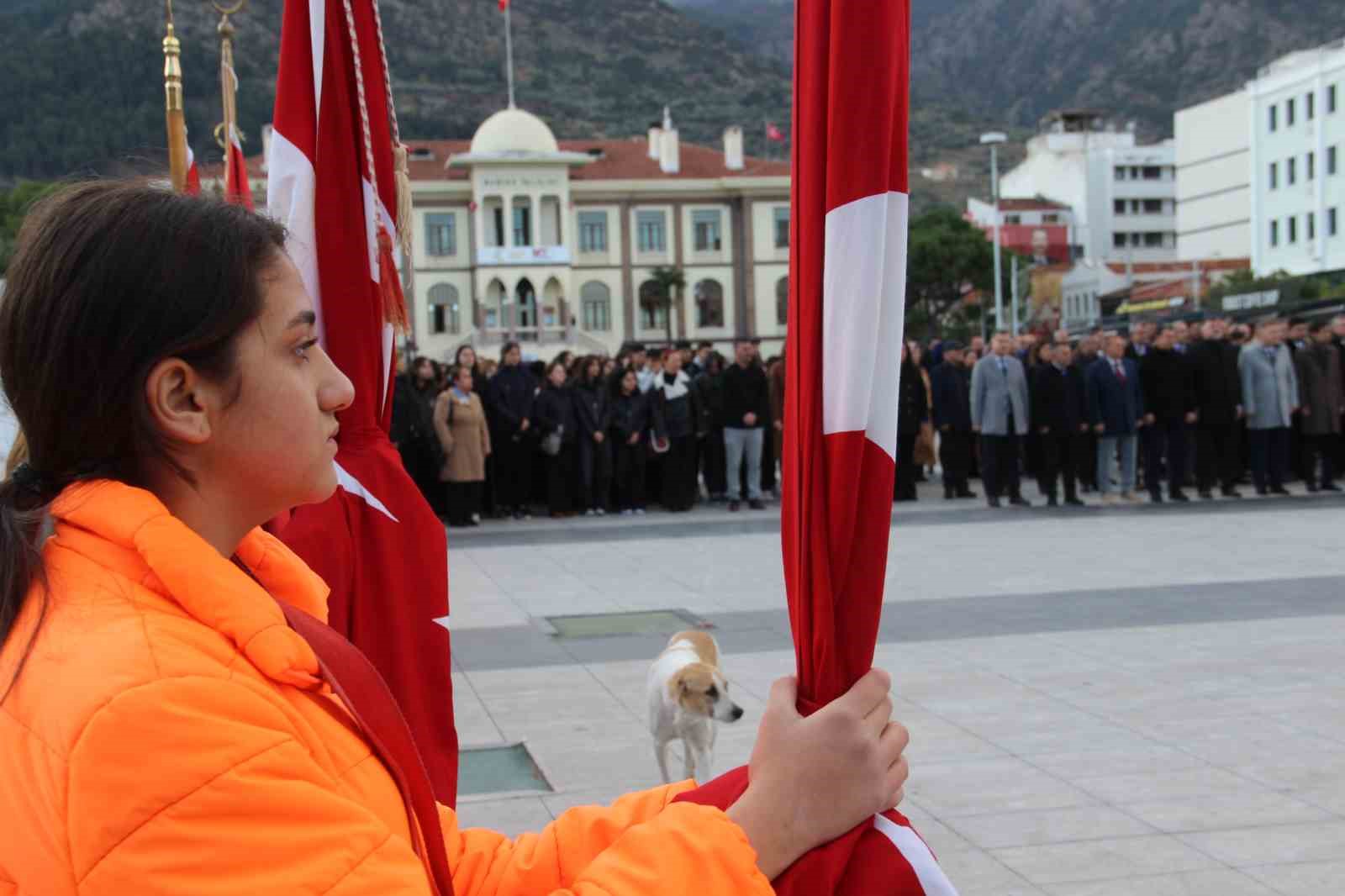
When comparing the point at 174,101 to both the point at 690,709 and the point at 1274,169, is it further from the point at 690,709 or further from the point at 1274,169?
the point at 1274,169

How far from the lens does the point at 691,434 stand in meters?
16.5

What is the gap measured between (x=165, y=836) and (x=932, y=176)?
151704 mm

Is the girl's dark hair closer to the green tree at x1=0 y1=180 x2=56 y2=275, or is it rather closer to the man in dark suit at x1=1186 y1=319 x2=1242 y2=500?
the green tree at x1=0 y1=180 x2=56 y2=275

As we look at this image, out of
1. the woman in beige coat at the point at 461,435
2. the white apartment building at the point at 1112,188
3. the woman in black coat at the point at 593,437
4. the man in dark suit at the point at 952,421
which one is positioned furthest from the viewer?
the white apartment building at the point at 1112,188

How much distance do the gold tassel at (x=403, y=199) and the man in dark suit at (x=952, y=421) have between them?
564 inches

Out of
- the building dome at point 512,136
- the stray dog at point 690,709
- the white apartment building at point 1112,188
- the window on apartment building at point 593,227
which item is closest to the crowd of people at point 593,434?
the stray dog at point 690,709

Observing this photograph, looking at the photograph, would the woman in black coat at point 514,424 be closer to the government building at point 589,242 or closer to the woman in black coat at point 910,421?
the woman in black coat at point 910,421

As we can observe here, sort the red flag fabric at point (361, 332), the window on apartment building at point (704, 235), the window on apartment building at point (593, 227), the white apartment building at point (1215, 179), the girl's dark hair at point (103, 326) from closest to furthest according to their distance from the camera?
the girl's dark hair at point (103, 326)
the red flag fabric at point (361, 332)
the window on apartment building at point (704, 235)
the window on apartment building at point (593, 227)
the white apartment building at point (1215, 179)

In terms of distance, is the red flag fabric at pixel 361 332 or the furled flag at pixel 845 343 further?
the red flag fabric at pixel 361 332

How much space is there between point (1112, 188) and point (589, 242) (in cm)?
5595

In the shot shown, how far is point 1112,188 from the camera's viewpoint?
113688 mm

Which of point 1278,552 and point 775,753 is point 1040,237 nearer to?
point 1278,552

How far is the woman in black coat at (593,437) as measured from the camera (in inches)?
634

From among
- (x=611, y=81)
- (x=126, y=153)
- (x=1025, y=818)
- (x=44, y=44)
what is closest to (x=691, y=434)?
(x=1025, y=818)
